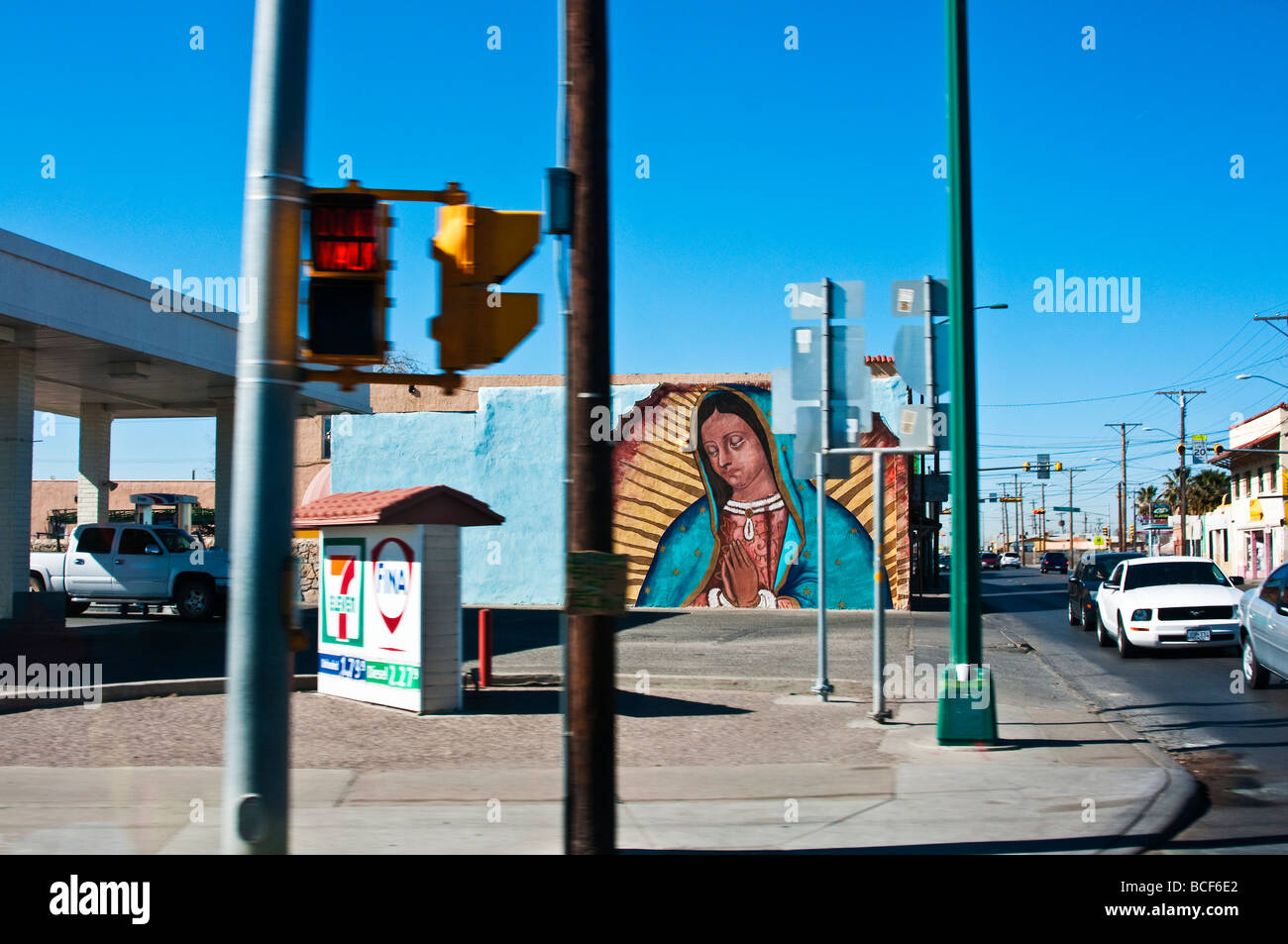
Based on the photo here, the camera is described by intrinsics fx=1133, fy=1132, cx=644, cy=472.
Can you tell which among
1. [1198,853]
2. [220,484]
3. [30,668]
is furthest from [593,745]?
[220,484]

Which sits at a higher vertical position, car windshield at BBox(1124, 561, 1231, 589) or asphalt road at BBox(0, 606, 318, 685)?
car windshield at BBox(1124, 561, 1231, 589)

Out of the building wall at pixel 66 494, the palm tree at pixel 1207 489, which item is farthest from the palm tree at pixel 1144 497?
the building wall at pixel 66 494

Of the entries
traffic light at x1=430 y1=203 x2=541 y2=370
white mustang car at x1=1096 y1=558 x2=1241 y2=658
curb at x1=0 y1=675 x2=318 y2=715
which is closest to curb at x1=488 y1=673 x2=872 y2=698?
curb at x1=0 y1=675 x2=318 y2=715

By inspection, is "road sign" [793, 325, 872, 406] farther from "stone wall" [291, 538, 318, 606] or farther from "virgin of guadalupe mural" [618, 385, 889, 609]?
"stone wall" [291, 538, 318, 606]

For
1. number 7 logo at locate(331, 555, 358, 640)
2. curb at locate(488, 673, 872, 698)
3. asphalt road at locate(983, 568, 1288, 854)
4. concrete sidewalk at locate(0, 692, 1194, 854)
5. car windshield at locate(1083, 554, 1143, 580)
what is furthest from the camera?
car windshield at locate(1083, 554, 1143, 580)

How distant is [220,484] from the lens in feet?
89.6

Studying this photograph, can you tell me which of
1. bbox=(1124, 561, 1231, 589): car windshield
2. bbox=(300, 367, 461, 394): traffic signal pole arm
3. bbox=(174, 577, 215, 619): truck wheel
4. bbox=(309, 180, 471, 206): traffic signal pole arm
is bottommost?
bbox=(174, 577, 215, 619): truck wheel

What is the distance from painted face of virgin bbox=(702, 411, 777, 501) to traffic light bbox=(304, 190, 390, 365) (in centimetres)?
2499

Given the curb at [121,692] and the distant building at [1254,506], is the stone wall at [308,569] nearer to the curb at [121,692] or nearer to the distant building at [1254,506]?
the curb at [121,692]

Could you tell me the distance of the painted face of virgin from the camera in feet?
97.1

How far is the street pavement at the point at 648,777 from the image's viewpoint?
668 cm

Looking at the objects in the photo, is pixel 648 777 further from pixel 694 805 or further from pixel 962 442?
pixel 962 442

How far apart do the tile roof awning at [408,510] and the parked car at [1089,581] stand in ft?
46.7
